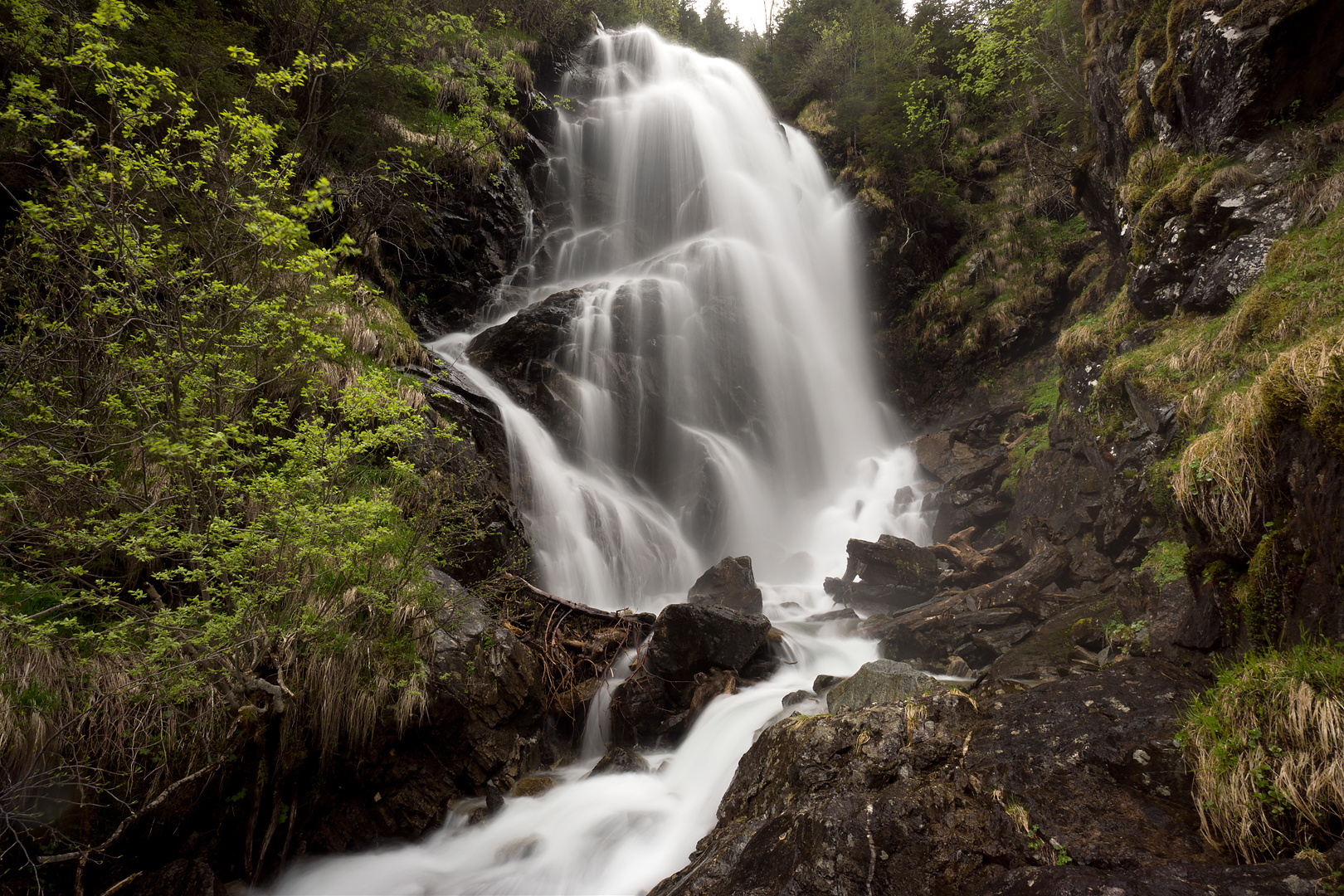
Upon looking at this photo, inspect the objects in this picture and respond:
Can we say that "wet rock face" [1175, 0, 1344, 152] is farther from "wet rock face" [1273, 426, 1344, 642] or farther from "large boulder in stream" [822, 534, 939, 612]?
"large boulder in stream" [822, 534, 939, 612]

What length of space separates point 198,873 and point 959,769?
5.44 metres

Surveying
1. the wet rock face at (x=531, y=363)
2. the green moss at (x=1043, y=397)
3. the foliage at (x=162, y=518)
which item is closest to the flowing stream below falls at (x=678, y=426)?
the wet rock face at (x=531, y=363)

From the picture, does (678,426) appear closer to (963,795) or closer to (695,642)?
(695,642)

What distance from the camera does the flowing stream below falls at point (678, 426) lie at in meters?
5.34

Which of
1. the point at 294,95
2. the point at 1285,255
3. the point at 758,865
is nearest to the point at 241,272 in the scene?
the point at 758,865

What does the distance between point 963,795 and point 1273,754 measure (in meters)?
1.36

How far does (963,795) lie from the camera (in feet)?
10.2

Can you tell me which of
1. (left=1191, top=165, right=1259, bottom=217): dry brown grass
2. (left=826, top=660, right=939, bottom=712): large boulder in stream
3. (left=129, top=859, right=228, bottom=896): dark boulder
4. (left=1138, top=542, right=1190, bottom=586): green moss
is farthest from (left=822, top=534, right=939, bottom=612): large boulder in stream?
(left=129, top=859, right=228, bottom=896): dark boulder

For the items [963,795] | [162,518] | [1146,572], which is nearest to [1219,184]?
[1146,572]

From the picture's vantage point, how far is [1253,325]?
6164 mm

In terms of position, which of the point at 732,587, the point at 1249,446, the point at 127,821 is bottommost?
the point at 127,821

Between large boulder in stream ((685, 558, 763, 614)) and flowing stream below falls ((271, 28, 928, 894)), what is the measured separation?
80 centimetres

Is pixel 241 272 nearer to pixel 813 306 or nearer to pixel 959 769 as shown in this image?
pixel 959 769

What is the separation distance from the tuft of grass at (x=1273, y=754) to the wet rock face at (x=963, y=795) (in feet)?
0.61
